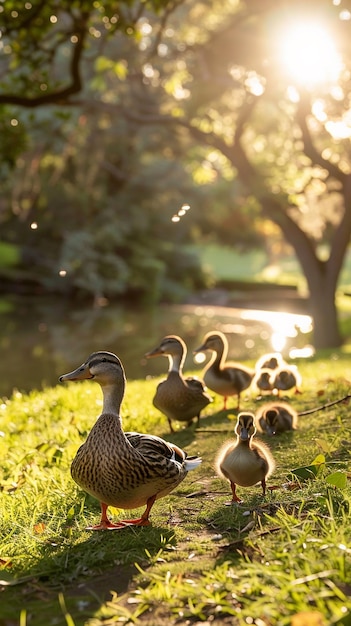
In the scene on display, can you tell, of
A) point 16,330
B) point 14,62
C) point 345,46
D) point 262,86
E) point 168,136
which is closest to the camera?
point 14,62

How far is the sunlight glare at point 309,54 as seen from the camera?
1772 centimetres

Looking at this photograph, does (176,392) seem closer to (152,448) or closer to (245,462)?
(245,462)

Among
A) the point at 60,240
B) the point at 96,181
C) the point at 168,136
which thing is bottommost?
the point at 60,240

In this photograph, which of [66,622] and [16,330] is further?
[16,330]

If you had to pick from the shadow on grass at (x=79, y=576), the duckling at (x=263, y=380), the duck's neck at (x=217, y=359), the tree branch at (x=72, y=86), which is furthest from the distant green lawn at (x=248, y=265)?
the shadow on grass at (x=79, y=576)

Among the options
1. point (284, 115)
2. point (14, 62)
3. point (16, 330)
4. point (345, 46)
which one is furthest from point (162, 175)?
point (14, 62)

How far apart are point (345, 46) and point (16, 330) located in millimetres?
20963

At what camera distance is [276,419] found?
8422 millimetres

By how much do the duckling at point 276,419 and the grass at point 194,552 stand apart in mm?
156

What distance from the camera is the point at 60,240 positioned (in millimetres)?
51688

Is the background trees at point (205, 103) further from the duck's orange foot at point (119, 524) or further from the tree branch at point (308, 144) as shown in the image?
the duck's orange foot at point (119, 524)

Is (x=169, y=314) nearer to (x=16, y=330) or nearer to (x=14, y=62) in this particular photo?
(x=16, y=330)

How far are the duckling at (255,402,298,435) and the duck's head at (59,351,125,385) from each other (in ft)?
8.61

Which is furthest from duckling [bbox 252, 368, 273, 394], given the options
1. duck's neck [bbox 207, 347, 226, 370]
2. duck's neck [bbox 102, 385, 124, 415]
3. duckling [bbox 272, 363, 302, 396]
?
duck's neck [bbox 102, 385, 124, 415]
